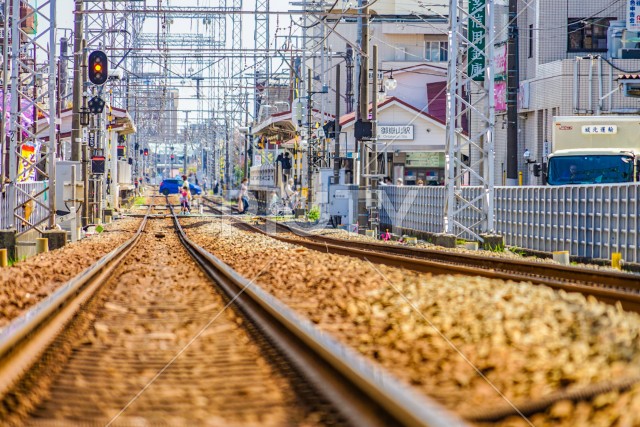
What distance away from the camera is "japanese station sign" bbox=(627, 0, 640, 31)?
31.7 meters

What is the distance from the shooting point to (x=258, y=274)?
13406 millimetres

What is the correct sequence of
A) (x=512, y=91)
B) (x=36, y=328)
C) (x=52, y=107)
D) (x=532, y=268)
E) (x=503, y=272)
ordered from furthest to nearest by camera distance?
(x=512, y=91) → (x=52, y=107) → (x=532, y=268) → (x=503, y=272) → (x=36, y=328)

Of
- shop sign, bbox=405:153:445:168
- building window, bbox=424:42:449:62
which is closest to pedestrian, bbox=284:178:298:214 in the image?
shop sign, bbox=405:153:445:168

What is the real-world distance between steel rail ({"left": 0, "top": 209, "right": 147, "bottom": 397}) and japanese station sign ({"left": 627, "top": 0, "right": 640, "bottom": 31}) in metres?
25.1

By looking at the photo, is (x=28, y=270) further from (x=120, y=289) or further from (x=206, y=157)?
(x=206, y=157)

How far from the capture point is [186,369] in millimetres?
6273

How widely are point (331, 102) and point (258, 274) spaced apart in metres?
62.6

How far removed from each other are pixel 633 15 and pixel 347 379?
29.9 m

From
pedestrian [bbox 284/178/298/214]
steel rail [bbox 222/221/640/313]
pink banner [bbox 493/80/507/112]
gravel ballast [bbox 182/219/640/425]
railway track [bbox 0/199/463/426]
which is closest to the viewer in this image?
railway track [bbox 0/199/463/426]

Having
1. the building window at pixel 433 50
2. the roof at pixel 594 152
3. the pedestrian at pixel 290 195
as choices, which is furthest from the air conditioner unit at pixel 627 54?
the building window at pixel 433 50

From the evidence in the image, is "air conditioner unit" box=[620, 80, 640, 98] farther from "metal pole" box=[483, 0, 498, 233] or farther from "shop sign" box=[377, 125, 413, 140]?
"shop sign" box=[377, 125, 413, 140]

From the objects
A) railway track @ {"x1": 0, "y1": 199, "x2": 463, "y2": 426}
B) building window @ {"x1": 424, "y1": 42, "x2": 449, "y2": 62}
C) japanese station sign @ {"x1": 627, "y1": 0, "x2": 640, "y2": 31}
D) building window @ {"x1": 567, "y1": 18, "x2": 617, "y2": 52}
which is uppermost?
building window @ {"x1": 424, "y1": 42, "x2": 449, "y2": 62}

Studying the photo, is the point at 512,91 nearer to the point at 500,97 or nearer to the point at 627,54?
the point at 627,54

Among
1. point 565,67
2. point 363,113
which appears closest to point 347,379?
point 363,113
